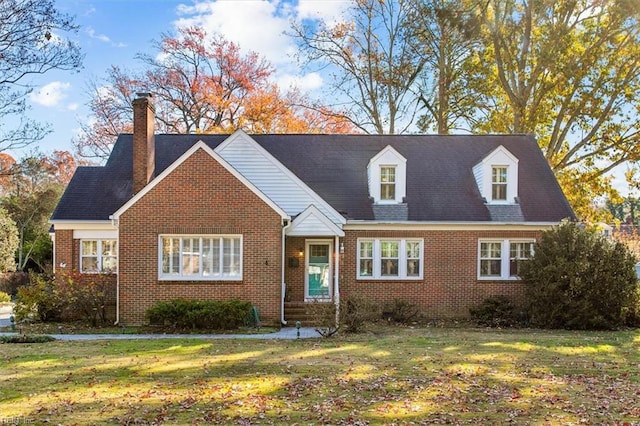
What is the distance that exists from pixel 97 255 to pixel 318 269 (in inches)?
313

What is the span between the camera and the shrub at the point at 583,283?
17328 mm

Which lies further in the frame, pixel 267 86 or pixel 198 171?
pixel 267 86

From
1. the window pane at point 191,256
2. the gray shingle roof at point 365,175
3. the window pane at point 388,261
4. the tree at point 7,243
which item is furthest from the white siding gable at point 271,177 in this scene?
the tree at point 7,243

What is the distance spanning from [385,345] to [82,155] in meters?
28.0

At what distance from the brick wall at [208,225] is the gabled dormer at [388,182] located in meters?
4.83

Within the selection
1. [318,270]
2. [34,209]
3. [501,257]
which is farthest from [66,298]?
[34,209]

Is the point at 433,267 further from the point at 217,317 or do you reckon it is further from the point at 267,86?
the point at 267,86

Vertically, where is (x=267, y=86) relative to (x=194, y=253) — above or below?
above

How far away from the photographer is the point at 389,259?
19.9 metres

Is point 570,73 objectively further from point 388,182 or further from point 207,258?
point 207,258

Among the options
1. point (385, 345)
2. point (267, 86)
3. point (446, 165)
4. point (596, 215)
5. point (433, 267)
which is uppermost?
point (267, 86)

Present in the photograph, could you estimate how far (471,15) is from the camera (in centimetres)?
2619

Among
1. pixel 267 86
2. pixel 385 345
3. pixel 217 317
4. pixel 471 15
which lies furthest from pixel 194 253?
pixel 267 86

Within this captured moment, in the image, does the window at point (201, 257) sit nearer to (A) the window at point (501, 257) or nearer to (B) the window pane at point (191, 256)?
(B) the window pane at point (191, 256)
